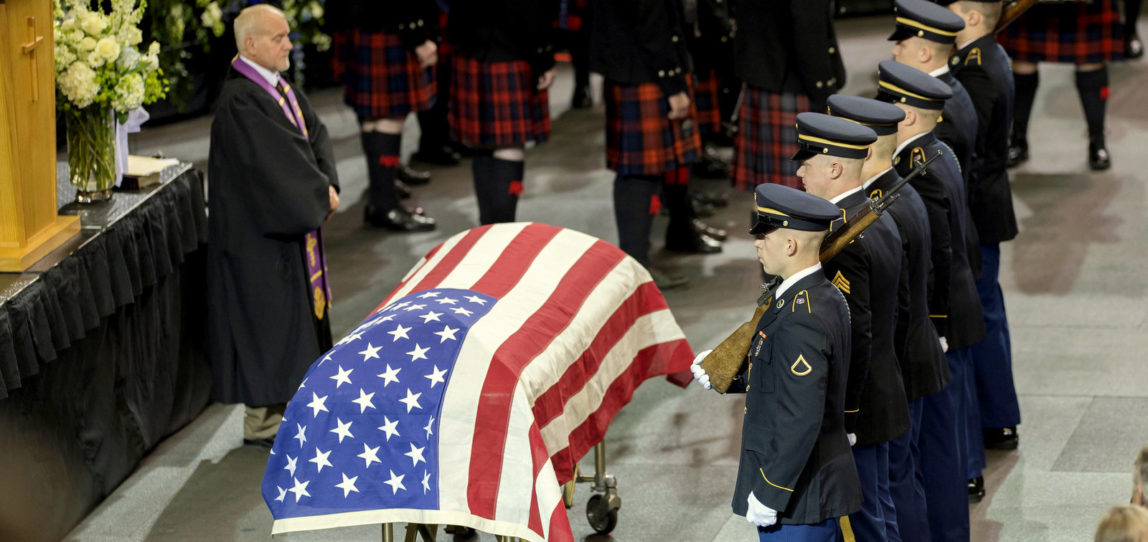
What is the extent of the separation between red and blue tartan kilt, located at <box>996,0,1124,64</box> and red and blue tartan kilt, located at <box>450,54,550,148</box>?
2.88 m

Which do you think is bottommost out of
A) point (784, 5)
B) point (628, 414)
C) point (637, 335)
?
point (628, 414)

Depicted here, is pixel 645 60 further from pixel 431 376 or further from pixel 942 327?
pixel 431 376

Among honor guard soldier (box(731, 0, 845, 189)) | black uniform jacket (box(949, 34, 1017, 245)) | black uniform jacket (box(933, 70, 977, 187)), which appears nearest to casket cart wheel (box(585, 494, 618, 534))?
black uniform jacket (box(933, 70, 977, 187))

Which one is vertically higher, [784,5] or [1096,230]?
[784,5]

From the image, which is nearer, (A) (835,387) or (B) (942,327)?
(A) (835,387)

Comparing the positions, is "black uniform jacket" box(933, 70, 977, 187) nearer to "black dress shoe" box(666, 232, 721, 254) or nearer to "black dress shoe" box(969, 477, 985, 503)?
"black dress shoe" box(969, 477, 985, 503)

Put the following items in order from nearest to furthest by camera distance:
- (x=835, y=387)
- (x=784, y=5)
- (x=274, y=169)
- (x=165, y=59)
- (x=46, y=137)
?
(x=835, y=387) → (x=46, y=137) → (x=274, y=169) → (x=784, y=5) → (x=165, y=59)

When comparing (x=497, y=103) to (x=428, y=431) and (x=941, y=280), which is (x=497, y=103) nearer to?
(x=941, y=280)

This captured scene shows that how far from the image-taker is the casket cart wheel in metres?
4.12

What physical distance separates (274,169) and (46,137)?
73 centimetres

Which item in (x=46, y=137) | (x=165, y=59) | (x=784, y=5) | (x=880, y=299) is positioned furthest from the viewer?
(x=165, y=59)

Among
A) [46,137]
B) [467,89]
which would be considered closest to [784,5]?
[467,89]

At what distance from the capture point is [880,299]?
3.34 metres

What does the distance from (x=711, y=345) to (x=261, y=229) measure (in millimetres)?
1915
